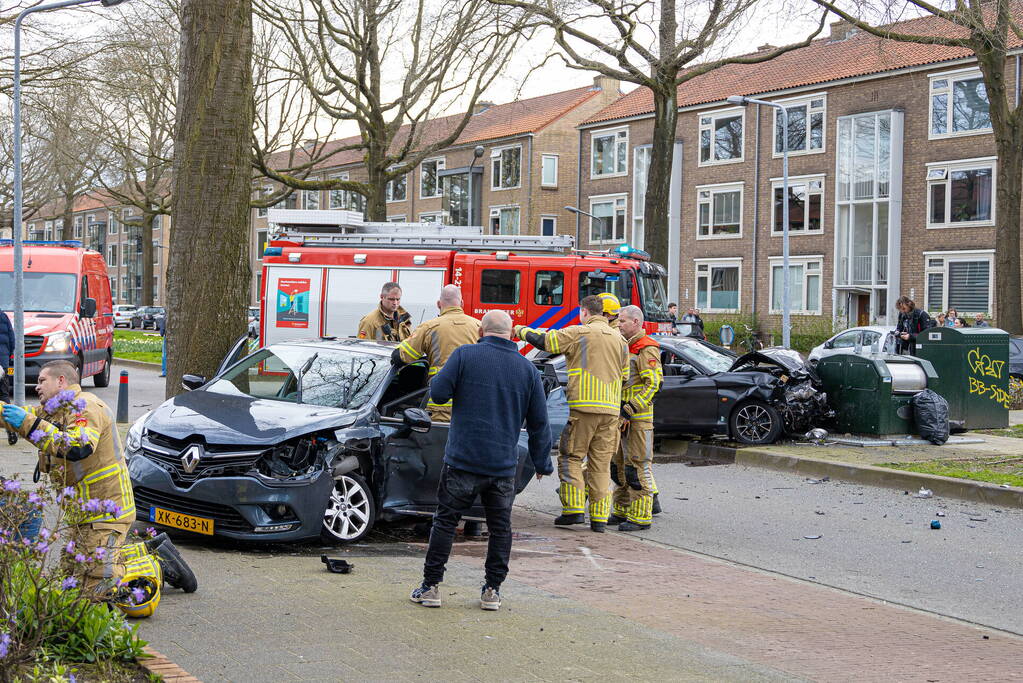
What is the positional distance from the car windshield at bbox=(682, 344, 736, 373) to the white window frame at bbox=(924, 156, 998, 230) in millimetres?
24510

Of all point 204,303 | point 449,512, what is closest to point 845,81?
point 204,303

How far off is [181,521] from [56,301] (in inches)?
527

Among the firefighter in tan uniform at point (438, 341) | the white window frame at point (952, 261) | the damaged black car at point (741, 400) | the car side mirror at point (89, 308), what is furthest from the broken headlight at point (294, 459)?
the white window frame at point (952, 261)

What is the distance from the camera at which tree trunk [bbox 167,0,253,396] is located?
11.3 metres

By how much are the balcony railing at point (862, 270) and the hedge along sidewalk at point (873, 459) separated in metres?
25.7

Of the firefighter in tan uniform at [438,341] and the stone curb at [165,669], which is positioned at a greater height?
the firefighter in tan uniform at [438,341]

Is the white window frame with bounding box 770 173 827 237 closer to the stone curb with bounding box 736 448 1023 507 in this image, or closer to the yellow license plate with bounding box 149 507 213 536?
the stone curb with bounding box 736 448 1023 507

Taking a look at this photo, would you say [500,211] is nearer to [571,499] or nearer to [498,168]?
[498,168]

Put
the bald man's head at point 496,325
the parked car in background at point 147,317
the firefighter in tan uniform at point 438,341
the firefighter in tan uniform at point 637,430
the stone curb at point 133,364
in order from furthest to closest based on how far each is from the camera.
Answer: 1. the parked car in background at point 147,317
2. the stone curb at point 133,364
3. the firefighter in tan uniform at point 637,430
4. the firefighter in tan uniform at point 438,341
5. the bald man's head at point 496,325

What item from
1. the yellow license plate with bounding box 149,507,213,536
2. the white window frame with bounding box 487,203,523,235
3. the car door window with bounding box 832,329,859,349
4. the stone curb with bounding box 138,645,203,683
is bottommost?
the stone curb with bounding box 138,645,203,683

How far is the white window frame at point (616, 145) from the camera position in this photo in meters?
50.1

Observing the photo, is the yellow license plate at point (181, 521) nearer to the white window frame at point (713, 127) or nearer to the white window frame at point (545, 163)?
the white window frame at point (713, 127)

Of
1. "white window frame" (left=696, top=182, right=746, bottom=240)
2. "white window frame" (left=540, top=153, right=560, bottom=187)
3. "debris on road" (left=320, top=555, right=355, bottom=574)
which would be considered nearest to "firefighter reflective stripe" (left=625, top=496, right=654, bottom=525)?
"debris on road" (left=320, top=555, right=355, bottom=574)

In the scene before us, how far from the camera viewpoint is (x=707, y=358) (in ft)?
48.5
